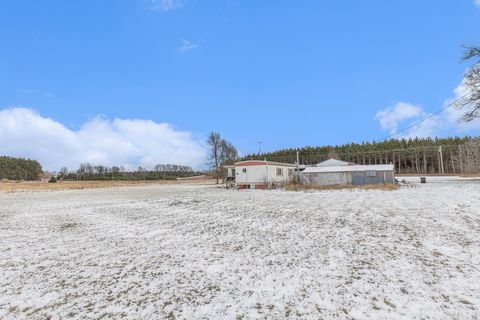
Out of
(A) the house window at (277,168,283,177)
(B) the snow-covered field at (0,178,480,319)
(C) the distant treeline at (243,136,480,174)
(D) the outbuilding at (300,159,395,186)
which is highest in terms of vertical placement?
(C) the distant treeline at (243,136,480,174)

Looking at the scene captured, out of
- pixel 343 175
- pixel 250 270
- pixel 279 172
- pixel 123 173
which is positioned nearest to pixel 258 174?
pixel 279 172

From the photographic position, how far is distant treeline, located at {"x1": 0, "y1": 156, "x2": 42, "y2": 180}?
115250mm

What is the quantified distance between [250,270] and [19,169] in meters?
147

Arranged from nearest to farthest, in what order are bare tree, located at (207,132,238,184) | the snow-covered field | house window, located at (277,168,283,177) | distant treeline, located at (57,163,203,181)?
the snow-covered field < house window, located at (277,168,283,177) < bare tree, located at (207,132,238,184) < distant treeline, located at (57,163,203,181)

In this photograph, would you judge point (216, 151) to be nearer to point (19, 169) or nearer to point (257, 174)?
point (257, 174)

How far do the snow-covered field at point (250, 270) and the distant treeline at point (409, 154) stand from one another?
7141cm

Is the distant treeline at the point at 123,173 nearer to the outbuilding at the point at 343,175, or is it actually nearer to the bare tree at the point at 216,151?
the bare tree at the point at 216,151

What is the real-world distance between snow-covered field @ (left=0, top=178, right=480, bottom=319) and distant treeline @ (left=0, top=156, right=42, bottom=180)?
136336mm

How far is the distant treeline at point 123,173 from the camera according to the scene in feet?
353

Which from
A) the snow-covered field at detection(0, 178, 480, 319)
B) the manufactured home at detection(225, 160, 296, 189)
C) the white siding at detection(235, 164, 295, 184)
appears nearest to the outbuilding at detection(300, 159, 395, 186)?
the manufactured home at detection(225, 160, 296, 189)

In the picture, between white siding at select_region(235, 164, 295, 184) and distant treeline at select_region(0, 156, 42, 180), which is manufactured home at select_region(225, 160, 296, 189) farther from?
distant treeline at select_region(0, 156, 42, 180)

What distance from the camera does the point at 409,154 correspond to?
268ft

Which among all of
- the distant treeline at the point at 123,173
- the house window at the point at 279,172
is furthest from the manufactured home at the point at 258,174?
the distant treeline at the point at 123,173

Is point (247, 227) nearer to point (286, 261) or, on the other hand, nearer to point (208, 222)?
point (208, 222)
